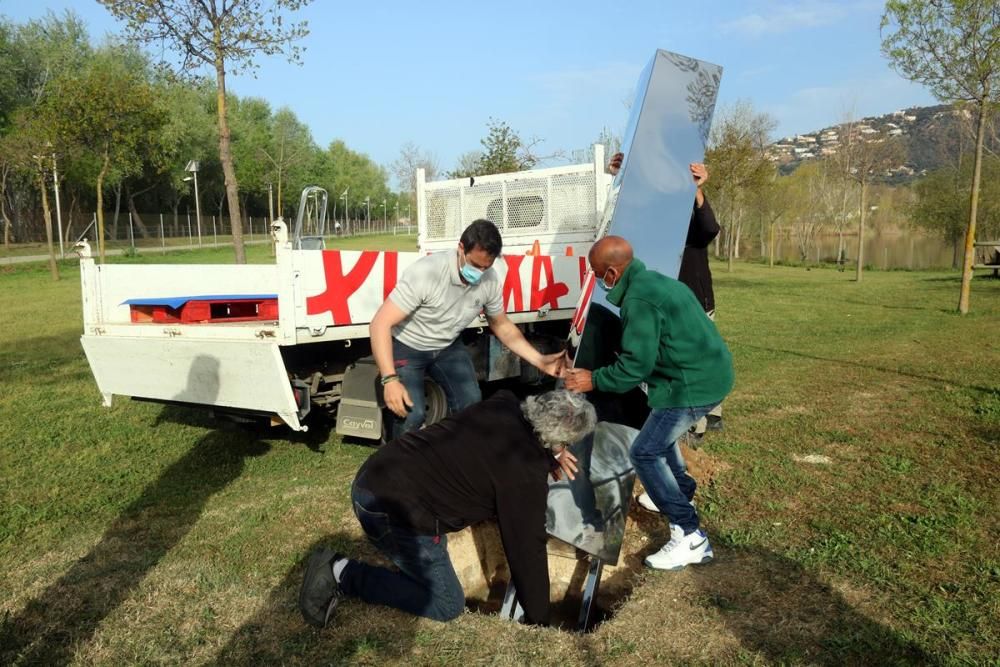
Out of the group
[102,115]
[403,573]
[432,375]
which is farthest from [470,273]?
[102,115]

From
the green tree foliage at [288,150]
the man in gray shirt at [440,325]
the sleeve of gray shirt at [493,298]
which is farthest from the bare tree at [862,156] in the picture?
the green tree foliage at [288,150]

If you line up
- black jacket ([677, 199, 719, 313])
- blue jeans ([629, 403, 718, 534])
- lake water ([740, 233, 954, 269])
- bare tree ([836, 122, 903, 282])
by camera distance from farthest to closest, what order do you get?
lake water ([740, 233, 954, 269])
bare tree ([836, 122, 903, 282])
black jacket ([677, 199, 719, 313])
blue jeans ([629, 403, 718, 534])

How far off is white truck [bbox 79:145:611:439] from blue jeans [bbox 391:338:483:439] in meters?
0.49

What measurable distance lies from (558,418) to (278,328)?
2.21 metres

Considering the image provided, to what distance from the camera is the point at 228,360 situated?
15.2ft

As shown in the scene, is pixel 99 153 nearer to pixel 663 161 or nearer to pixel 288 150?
pixel 663 161

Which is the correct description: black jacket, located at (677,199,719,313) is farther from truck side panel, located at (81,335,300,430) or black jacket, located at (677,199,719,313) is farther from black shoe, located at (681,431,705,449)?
truck side panel, located at (81,335,300,430)

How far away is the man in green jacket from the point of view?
11.2ft

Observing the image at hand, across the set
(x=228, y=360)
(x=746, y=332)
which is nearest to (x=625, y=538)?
(x=228, y=360)

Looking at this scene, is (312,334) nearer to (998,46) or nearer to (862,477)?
(862,477)

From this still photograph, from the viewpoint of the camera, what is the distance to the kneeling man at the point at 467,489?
2949mm

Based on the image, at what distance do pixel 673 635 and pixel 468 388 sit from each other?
1.93m

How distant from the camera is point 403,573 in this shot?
325 cm

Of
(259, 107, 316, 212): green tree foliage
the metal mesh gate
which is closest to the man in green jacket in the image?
the metal mesh gate
